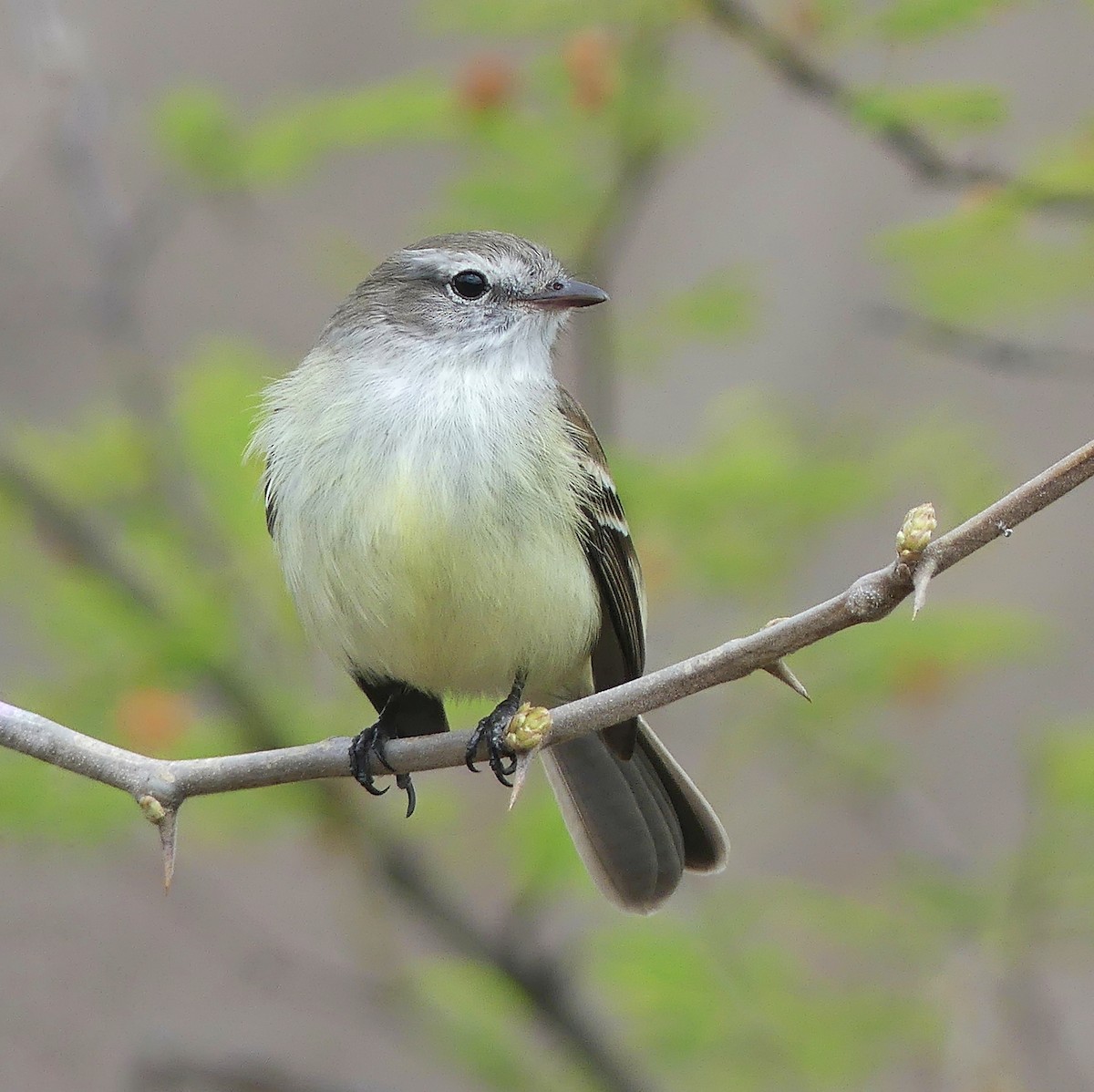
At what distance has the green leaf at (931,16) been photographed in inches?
183

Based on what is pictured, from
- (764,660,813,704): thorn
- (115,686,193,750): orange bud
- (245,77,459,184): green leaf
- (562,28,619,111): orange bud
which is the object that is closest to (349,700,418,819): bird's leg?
(115,686,193,750): orange bud

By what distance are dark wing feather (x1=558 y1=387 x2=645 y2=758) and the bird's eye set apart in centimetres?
40

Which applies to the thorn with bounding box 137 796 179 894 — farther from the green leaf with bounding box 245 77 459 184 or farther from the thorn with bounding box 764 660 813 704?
the green leaf with bounding box 245 77 459 184

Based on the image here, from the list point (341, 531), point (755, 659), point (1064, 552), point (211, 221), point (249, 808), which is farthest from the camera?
point (211, 221)

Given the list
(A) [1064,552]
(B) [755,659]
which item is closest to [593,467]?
(B) [755,659]

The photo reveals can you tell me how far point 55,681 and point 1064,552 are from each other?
5.46 m

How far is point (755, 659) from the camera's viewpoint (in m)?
3.13

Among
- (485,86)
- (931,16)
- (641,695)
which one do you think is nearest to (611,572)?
(641,695)

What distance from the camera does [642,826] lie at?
5020 millimetres

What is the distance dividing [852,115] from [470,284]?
4.23ft

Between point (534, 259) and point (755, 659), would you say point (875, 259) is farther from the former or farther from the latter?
point (755, 659)

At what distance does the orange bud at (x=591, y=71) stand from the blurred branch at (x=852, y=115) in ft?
2.63

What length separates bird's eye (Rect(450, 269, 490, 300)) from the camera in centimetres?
522

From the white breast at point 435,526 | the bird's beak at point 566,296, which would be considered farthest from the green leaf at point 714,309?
the white breast at point 435,526
